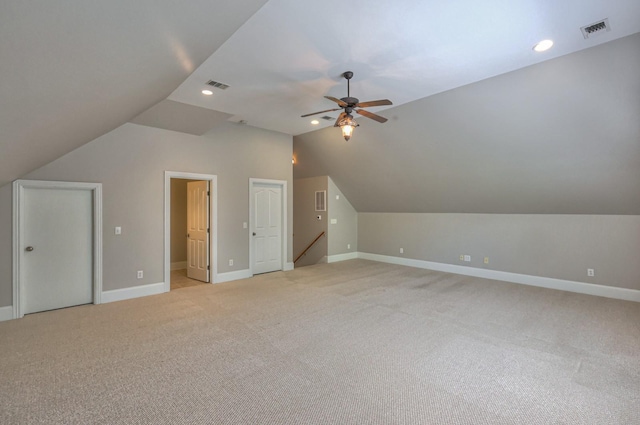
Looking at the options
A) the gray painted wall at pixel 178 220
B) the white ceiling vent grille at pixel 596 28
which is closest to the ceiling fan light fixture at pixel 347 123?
the white ceiling vent grille at pixel 596 28

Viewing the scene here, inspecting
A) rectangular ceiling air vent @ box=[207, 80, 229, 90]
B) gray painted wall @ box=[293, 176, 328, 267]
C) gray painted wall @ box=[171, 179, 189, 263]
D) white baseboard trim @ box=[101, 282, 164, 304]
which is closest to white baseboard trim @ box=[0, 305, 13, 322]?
white baseboard trim @ box=[101, 282, 164, 304]

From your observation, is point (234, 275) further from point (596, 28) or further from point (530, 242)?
point (596, 28)

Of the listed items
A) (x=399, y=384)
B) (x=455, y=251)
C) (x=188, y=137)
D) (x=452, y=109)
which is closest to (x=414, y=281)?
(x=455, y=251)

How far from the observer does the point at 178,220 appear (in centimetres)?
780

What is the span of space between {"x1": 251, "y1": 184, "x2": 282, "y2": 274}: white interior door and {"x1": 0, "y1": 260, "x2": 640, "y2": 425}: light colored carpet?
187cm

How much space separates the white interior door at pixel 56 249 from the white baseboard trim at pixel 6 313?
5.7 inches

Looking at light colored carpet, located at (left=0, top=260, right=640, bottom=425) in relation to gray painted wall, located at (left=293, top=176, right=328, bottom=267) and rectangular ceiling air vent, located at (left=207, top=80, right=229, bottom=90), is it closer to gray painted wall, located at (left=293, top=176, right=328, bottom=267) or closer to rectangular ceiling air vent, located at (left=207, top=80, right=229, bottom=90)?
rectangular ceiling air vent, located at (left=207, top=80, right=229, bottom=90)

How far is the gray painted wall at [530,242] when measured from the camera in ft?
16.5

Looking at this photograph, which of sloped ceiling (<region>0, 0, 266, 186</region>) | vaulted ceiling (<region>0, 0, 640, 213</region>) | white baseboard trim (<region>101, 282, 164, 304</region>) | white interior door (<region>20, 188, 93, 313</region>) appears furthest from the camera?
white baseboard trim (<region>101, 282, 164, 304</region>)

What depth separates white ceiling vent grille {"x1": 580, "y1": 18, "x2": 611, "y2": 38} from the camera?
9.36 feet

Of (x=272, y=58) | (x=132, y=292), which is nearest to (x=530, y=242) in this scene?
(x=272, y=58)

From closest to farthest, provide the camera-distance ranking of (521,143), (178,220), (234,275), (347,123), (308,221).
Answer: (347,123) < (521,143) < (234,275) < (178,220) < (308,221)

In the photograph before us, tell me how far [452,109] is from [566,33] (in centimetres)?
171

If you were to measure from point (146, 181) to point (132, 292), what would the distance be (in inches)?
73.0
